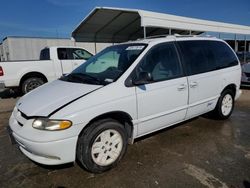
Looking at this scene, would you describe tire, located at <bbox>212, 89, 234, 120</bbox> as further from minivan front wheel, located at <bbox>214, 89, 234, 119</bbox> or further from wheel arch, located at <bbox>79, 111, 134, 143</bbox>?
wheel arch, located at <bbox>79, 111, 134, 143</bbox>

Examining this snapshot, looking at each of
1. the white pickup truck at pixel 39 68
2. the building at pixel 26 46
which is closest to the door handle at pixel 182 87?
the white pickup truck at pixel 39 68

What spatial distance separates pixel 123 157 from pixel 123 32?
12821 millimetres

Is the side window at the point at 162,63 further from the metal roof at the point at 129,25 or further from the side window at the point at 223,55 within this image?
the metal roof at the point at 129,25

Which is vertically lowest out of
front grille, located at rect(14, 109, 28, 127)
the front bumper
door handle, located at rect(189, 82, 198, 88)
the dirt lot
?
the dirt lot

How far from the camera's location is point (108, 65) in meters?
3.79

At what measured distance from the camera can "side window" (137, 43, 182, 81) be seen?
11.1 feet

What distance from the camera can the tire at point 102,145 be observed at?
2689 mm

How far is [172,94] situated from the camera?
11.5ft

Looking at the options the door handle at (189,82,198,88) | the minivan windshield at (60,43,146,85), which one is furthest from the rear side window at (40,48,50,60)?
the door handle at (189,82,198,88)

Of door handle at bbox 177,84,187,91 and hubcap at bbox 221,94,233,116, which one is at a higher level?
door handle at bbox 177,84,187,91

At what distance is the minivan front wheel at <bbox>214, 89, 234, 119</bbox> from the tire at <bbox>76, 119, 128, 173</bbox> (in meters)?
2.51

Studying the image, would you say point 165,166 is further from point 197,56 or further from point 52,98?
point 197,56

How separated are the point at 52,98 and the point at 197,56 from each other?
265 cm

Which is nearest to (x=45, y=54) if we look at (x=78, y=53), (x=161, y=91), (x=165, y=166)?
(x=78, y=53)
